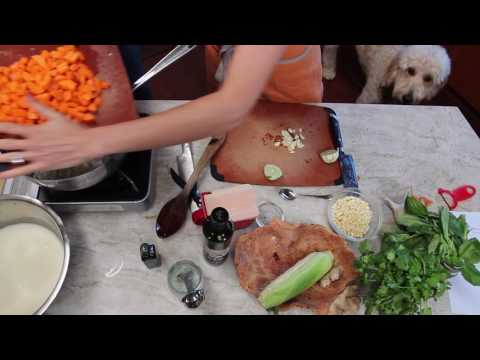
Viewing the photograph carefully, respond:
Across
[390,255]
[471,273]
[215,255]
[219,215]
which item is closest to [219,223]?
[219,215]

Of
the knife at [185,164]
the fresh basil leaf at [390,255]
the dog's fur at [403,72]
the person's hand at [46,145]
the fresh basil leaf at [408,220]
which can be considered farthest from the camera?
the dog's fur at [403,72]

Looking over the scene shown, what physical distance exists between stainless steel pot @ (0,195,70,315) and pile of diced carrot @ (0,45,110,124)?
0.65 ft

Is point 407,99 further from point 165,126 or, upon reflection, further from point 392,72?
point 165,126

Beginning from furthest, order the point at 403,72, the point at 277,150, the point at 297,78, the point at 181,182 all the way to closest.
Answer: the point at 403,72 → the point at 297,78 → the point at 277,150 → the point at 181,182

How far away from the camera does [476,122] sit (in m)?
2.37

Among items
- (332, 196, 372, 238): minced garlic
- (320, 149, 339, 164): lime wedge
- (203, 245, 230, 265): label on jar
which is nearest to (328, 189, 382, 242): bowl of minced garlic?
(332, 196, 372, 238): minced garlic

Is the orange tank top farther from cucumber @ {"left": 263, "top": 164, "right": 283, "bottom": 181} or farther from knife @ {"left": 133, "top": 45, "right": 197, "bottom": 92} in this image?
knife @ {"left": 133, "top": 45, "right": 197, "bottom": 92}

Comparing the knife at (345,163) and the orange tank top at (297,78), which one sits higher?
the orange tank top at (297,78)

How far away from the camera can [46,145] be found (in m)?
0.75

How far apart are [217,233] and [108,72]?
55 cm

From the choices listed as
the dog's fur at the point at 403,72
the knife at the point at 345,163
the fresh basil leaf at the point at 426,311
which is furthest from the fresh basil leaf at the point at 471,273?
the dog's fur at the point at 403,72

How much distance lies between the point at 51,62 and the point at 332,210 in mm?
901

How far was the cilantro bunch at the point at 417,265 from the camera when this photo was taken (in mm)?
834

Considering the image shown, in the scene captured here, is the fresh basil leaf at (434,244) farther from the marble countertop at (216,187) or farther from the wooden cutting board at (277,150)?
the wooden cutting board at (277,150)
